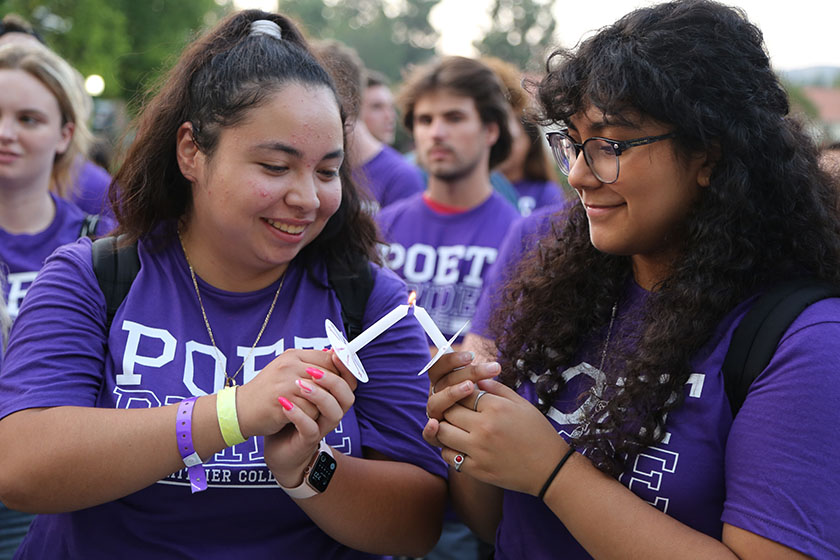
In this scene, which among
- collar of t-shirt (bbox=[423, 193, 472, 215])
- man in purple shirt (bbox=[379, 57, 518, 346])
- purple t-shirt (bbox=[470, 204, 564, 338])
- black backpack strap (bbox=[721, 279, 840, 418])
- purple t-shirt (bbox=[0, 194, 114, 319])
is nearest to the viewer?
black backpack strap (bbox=[721, 279, 840, 418])

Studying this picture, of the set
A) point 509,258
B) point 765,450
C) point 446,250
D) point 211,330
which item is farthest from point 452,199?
point 765,450

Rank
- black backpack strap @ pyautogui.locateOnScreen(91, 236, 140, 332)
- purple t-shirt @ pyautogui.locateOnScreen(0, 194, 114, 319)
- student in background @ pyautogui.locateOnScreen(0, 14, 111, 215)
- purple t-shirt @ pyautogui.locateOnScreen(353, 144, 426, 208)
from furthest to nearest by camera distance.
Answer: purple t-shirt @ pyautogui.locateOnScreen(353, 144, 426, 208)
student in background @ pyautogui.locateOnScreen(0, 14, 111, 215)
purple t-shirt @ pyautogui.locateOnScreen(0, 194, 114, 319)
black backpack strap @ pyautogui.locateOnScreen(91, 236, 140, 332)

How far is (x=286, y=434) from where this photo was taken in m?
1.88

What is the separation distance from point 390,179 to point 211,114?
3.60 m

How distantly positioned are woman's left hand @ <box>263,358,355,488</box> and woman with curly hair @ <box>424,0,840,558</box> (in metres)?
0.23

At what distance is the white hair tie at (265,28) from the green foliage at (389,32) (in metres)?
65.4

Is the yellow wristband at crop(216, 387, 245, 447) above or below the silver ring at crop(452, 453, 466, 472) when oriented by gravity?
above

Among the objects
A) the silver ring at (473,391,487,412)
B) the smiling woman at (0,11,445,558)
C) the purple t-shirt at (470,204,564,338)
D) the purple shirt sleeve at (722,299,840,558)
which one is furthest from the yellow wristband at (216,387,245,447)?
the purple shirt sleeve at (722,299,840,558)

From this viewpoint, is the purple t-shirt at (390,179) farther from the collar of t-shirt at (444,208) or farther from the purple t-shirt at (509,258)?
the purple t-shirt at (509,258)

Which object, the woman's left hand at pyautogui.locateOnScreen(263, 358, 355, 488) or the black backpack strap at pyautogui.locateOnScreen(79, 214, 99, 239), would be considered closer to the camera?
the woman's left hand at pyautogui.locateOnScreen(263, 358, 355, 488)

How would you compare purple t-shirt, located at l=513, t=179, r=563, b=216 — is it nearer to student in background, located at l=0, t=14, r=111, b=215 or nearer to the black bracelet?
student in background, located at l=0, t=14, r=111, b=215

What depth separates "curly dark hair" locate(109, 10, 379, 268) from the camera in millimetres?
2146

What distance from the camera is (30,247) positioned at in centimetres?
358

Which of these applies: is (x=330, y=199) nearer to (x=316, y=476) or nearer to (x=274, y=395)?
(x=274, y=395)
